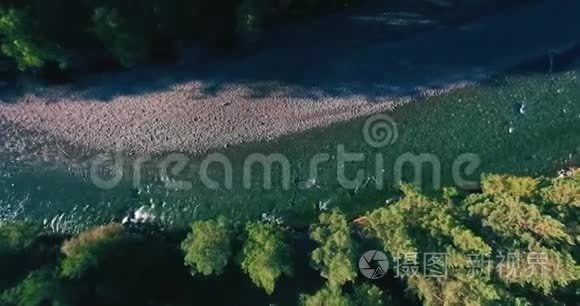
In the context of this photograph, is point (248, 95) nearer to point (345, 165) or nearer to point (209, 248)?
point (345, 165)

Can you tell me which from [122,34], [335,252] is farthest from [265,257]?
[122,34]

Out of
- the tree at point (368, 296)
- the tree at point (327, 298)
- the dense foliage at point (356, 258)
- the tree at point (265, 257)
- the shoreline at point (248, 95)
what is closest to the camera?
the dense foliage at point (356, 258)

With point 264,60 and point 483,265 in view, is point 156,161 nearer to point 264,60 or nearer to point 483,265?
point 264,60

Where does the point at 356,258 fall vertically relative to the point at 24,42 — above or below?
below

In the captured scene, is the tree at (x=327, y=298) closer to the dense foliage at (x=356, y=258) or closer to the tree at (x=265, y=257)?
the dense foliage at (x=356, y=258)

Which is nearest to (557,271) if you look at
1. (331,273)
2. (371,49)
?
(331,273)

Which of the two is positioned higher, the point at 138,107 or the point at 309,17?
the point at 309,17

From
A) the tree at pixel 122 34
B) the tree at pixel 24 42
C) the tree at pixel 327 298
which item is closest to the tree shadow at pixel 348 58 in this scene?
the tree at pixel 122 34
